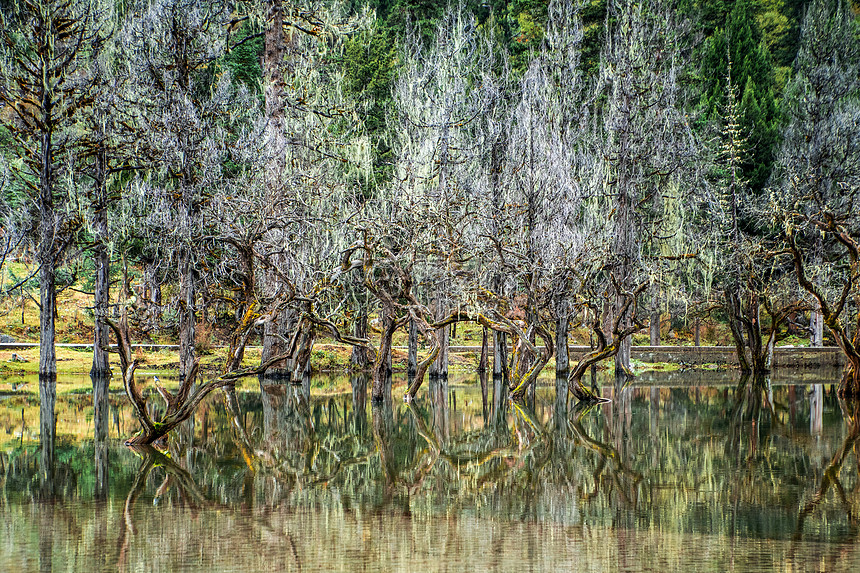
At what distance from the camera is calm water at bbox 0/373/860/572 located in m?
6.96

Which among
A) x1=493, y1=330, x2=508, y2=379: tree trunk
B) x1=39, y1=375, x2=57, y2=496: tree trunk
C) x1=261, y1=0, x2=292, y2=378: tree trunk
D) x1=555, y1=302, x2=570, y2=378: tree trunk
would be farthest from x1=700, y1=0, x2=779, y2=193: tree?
x1=39, y1=375, x2=57, y2=496: tree trunk

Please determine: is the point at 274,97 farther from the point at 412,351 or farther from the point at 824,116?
the point at 824,116

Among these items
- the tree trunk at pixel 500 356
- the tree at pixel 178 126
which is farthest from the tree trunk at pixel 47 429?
the tree trunk at pixel 500 356

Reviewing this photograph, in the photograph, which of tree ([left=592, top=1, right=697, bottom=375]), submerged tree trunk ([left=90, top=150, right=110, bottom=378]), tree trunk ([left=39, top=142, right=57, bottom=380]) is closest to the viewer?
tree trunk ([left=39, top=142, right=57, bottom=380])

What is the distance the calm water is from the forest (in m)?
2.06

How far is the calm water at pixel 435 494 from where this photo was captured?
696 cm

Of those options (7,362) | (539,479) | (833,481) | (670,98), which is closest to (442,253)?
(539,479)

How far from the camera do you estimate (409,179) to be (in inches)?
928

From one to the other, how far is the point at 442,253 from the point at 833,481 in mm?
10929

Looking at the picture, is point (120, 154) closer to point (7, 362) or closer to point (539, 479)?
point (7, 362)

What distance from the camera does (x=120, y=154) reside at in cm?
2462

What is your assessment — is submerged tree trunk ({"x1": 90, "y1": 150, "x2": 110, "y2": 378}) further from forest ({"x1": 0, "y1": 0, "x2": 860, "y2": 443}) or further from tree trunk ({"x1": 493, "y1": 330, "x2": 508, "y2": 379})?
tree trunk ({"x1": 493, "y1": 330, "x2": 508, "y2": 379})

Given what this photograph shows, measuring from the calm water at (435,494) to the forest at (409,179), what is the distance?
206 cm

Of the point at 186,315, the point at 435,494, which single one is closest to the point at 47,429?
the point at 186,315
